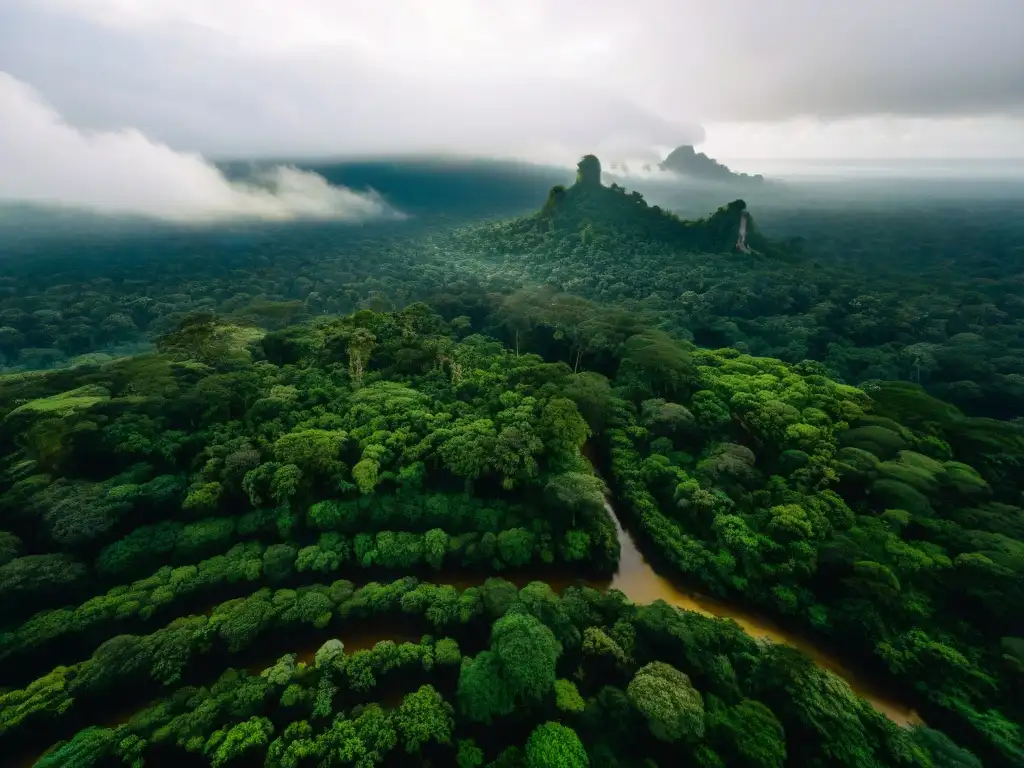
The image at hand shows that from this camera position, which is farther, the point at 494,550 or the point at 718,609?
the point at 494,550

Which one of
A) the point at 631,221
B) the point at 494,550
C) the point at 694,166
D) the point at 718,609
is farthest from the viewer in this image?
the point at 694,166

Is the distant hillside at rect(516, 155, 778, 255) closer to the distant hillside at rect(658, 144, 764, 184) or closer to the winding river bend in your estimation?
the winding river bend

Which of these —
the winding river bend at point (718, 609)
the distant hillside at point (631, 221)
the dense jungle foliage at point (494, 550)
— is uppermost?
the distant hillside at point (631, 221)

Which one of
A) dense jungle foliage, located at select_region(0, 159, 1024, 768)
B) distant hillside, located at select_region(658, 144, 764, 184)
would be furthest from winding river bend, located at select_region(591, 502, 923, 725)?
distant hillside, located at select_region(658, 144, 764, 184)

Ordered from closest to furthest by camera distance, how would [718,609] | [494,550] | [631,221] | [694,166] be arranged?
[718,609] < [494,550] < [631,221] < [694,166]

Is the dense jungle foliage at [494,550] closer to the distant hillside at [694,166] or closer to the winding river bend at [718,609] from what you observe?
the winding river bend at [718,609]

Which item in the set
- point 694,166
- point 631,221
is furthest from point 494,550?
point 694,166

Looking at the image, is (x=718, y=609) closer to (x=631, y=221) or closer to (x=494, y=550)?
(x=494, y=550)

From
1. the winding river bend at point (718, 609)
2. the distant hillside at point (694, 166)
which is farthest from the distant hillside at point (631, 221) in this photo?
the distant hillside at point (694, 166)
